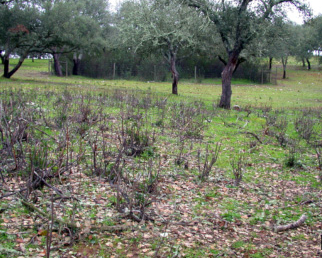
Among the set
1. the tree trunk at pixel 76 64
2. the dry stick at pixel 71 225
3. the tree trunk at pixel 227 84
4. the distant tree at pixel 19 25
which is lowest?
the dry stick at pixel 71 225

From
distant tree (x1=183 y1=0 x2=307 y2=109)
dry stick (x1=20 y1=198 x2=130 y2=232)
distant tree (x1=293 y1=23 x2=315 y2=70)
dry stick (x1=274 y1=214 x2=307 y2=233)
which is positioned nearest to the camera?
dry stick (x1=20 y1=198 x2=130 y2=232)

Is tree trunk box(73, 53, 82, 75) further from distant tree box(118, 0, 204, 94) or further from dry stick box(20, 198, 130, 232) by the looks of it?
dry stick box(20, 198, 130, 232)

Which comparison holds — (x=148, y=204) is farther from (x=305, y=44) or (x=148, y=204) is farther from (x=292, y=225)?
(x=305, y=44)

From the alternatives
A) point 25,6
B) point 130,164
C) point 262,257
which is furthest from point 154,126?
point 25,6

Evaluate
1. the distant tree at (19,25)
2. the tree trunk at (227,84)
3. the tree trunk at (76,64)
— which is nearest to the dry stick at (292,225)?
the tree trunk at (227,84)

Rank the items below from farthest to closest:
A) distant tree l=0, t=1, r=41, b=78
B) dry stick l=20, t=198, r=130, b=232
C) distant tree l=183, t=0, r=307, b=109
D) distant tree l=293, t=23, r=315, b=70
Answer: distant tree l=293, t=23, r=315, b=70 < distant tree l=0, t=1, r=41, b=78 < distant tree l=183, t=0, r=307, b=109 < dry stick l=20, t=198, r=130, b=232

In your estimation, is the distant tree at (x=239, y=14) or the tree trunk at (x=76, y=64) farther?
the tree trunk at (x=76, y=64)

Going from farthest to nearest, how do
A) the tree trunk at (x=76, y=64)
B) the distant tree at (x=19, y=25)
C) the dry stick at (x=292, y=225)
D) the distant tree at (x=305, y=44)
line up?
the distant tree at (x=305, y=44) → the tree trunk at (x=76, y=64) → the distant tree at (x=19, y=25) → the dry stick at (x=292, y=225)

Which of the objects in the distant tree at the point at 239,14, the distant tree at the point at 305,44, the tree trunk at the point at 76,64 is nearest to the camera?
the distant tree at the point at 239,14

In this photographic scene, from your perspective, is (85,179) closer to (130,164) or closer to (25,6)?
(130,164)

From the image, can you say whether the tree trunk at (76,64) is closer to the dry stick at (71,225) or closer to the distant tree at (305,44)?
the distant tree at (305,44)

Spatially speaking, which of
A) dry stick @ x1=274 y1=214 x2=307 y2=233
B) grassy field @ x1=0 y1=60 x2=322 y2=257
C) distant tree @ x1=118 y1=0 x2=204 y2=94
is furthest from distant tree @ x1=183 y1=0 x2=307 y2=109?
dry stick @ x1=274 y1=214 x2=307 y2=233

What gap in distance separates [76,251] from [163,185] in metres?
2.18

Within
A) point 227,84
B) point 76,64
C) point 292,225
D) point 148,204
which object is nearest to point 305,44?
point 76,64
